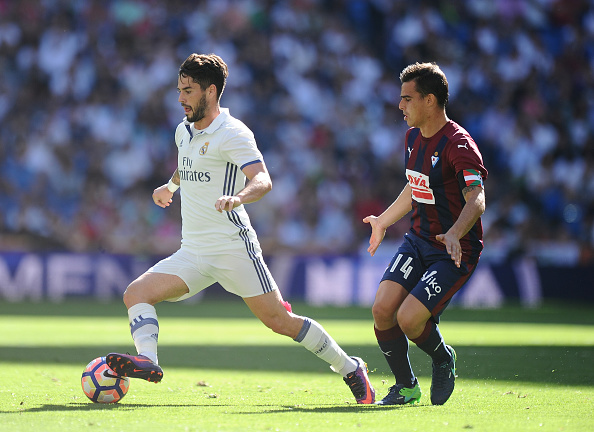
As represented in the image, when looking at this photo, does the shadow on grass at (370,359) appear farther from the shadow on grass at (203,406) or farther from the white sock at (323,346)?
the shadow on grass at (203,406)

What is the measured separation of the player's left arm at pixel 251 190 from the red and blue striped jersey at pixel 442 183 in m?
1.11

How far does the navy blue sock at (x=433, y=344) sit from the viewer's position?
6.12 m

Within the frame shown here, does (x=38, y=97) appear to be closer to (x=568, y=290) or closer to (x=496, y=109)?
(x=496, y=109)

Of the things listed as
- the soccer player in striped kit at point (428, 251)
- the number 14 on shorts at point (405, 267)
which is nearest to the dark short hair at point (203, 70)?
the soccer player in striped kit at point (428, 251)

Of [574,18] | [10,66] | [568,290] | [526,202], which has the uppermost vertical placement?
[574,18]

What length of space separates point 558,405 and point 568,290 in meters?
11.7

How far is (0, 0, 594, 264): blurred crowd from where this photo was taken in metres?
18.9

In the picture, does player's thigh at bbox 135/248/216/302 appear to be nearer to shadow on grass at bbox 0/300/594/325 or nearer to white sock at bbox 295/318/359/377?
white sock at bbox 295/318/359/377

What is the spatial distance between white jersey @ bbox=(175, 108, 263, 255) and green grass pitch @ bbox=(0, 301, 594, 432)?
111 centimetres

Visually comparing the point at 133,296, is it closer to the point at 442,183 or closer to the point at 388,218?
the point at 388,218

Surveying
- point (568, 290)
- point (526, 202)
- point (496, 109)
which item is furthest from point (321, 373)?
point (496, 109)

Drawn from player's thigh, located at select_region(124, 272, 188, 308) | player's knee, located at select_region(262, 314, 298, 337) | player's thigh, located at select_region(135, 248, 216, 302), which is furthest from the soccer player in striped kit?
player's thigh, located at select_region(124, 272, 188, 308)

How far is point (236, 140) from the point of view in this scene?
241 inches

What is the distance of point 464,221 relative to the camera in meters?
5.77
